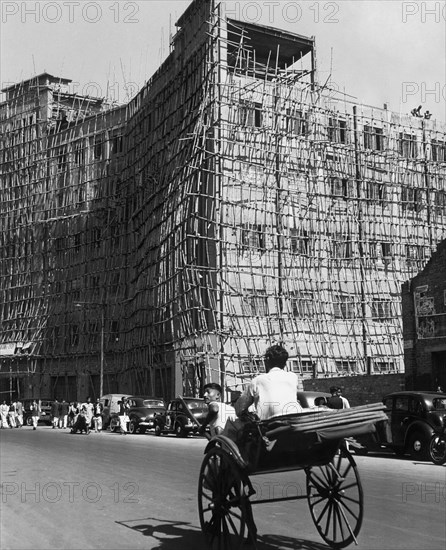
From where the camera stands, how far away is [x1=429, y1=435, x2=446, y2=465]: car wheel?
14901 millimetres

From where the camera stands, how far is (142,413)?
107 ft

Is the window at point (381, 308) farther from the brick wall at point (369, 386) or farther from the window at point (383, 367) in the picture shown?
the brick wall at point (369, 386)

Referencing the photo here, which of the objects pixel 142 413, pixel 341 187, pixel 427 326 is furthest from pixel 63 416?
pixel 427 326

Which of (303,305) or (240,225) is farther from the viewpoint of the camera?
(303,305)

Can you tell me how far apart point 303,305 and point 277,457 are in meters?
35.2

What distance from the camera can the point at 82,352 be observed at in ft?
188

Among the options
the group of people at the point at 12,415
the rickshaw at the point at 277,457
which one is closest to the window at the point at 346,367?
the group of people at the point at 12,415

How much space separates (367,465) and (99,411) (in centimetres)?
2426

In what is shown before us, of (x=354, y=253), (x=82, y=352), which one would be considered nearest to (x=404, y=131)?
(x=354, y=253)

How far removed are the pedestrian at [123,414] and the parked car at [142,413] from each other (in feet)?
0.78

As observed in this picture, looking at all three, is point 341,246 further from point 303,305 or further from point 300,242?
point 303,305

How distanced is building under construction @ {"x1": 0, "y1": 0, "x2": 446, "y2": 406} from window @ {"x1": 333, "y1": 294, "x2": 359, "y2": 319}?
3.8 inches

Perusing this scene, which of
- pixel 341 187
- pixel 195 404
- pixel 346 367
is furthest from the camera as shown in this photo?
pixel 341 187

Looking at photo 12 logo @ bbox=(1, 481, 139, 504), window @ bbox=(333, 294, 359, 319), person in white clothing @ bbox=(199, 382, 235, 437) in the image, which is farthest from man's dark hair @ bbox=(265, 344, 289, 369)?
window @ bbox=(333, 294, 359, 319)
